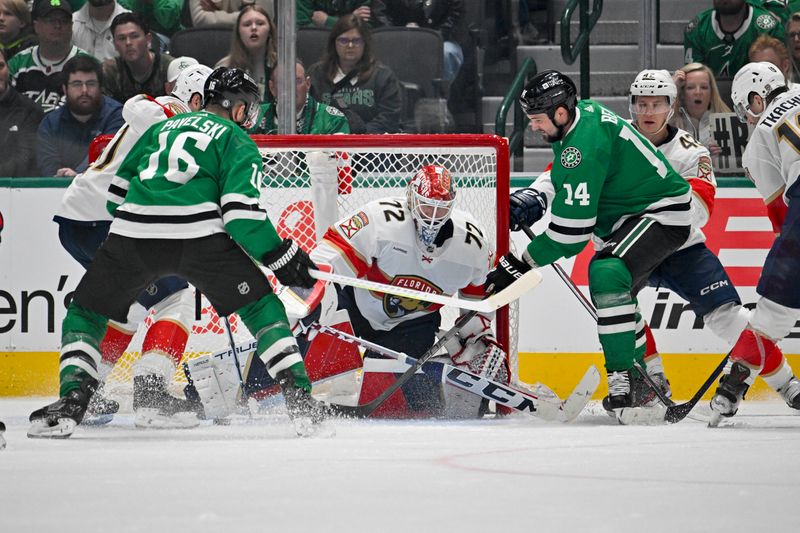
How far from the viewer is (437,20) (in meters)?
5.41

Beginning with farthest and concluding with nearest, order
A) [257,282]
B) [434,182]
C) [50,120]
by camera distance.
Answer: [50,120], [434,182], [257,282]

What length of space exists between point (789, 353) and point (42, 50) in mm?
3352

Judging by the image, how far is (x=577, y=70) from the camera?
18.6 feet

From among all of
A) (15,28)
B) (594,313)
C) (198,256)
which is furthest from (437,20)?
(198,256)

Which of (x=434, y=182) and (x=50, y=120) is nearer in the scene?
(x=434, y=182)

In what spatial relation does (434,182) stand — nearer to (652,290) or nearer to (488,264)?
(488,264)

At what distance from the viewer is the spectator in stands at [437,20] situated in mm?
5379

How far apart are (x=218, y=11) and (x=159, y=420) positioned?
2.10m

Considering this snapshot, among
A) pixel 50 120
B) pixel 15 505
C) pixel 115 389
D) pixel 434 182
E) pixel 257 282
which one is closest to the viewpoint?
pixel 15 505

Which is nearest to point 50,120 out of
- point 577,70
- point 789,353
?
point 577,70

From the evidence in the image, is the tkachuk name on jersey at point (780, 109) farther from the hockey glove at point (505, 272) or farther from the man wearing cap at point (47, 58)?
the man wearing cap at point (47, 58)

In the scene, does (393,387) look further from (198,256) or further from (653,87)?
(653,87)

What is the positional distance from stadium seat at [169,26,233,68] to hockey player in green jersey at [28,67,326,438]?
1.79 m

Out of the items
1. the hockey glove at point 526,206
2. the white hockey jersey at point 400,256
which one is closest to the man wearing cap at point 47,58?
the white hockey jersey at point 400,256
